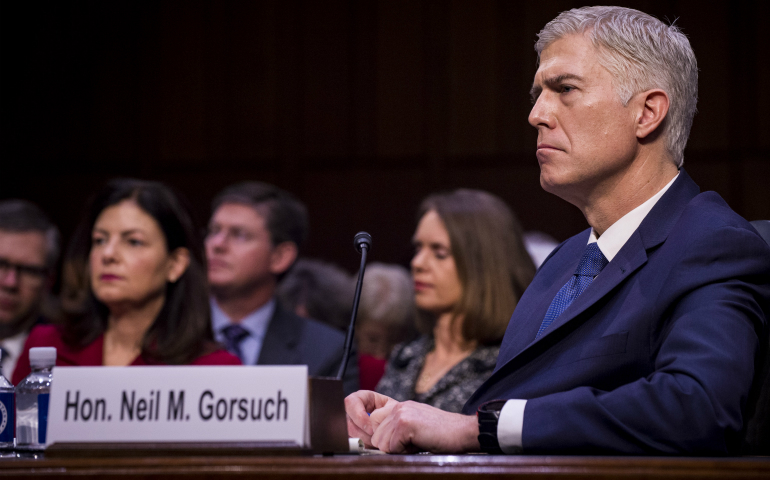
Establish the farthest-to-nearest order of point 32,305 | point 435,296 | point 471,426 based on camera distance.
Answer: point 32,305
point 435,296
point 471,426

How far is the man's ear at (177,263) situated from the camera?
2986mm

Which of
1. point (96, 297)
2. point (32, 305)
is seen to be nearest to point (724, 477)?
point (96, 297)

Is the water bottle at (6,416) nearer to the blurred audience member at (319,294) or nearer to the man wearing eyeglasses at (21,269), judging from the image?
the man wearing eyeglasses at (21,269)

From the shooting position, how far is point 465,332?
3.11 meters

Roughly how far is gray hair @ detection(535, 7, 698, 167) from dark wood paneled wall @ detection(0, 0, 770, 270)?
3780 mm

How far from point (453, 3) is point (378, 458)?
5106mm

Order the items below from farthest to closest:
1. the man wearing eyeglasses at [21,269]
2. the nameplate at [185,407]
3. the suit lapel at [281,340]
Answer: the man wearing eyeglasses at [21,269] < the suit lapel at [281,340] < the nameplate at [185,407]

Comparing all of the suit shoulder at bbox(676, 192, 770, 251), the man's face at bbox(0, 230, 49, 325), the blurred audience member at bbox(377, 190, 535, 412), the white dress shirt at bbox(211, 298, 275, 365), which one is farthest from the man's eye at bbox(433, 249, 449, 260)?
the man's face at bbox(0, 230, 49, 325)

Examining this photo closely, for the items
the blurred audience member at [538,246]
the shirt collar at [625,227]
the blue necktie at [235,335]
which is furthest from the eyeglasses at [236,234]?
the shirt collar at [625,227]

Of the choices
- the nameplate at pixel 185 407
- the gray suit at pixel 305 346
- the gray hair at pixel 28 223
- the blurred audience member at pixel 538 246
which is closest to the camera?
the nameplate at pixel 185 407

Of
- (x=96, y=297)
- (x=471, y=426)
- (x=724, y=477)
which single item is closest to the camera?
(x=724, y=477)

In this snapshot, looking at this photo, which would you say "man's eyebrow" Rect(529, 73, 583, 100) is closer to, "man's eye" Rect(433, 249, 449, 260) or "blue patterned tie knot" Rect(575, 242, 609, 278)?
"blue patterned tie knot" Rect(575, 242, 609, 278)

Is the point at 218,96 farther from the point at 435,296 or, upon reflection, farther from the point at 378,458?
the point at 378,458

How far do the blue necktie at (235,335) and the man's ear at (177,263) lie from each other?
37.2 inches
